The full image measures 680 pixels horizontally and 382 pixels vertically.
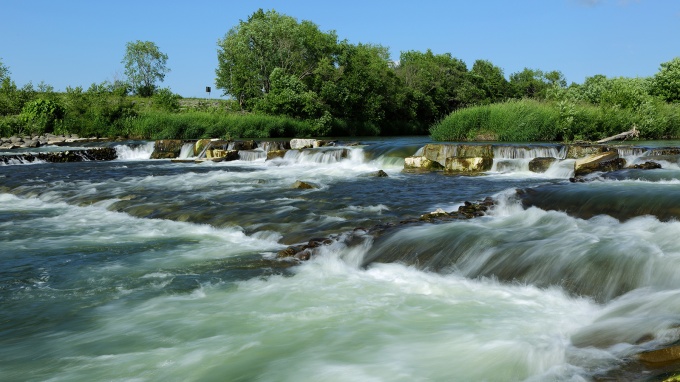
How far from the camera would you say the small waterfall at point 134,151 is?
30.1 metres

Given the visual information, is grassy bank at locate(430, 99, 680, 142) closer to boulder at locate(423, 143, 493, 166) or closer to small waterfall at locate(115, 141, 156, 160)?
boulder at locate(423, 143, 493, 166)

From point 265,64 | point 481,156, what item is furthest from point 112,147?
point 265,64

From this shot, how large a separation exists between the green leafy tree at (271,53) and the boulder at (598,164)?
36.3 m

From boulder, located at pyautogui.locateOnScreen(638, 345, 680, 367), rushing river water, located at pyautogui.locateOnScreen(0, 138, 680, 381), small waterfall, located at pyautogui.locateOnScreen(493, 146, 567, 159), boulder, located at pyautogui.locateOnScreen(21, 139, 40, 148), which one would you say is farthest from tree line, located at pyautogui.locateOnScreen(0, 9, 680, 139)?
boulder, located at pyautogui.locateOnScreen(638, 345, 680, 367)

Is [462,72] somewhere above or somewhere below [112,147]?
above

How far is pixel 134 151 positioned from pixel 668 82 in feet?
138

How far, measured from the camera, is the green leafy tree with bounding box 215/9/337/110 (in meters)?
52.0

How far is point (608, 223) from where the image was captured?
9.33 m

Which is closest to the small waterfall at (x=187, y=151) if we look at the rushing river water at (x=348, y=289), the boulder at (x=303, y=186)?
the boulder at (x=303, y=186)

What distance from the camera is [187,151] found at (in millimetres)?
29453

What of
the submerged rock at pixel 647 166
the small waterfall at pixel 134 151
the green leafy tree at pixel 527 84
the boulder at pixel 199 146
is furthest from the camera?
the green leafy tree at pixel 527 84

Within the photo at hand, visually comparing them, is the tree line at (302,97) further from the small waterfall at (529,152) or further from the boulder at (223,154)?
the boulder at (223,154)

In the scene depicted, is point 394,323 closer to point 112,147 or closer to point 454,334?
point 454,334

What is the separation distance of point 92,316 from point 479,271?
460cm
